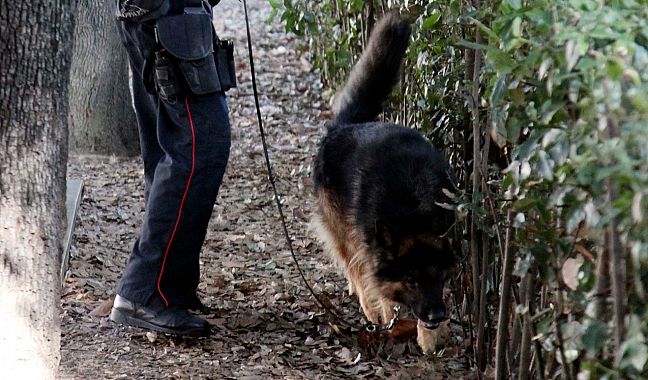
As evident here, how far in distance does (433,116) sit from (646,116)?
2.92 meters

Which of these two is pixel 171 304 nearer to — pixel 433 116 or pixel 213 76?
pixel 213 76

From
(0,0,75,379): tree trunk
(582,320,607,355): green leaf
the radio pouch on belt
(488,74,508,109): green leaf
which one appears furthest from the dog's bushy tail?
(582,320,607,355): green leaf

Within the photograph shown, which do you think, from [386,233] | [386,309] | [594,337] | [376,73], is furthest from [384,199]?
[594,337]

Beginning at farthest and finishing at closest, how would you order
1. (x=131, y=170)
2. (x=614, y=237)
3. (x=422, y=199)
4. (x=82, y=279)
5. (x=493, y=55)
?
(x=131, y=170), (x=82, y=279), (x=422, y=199), (x=493, y=55), (x=614, y=237)

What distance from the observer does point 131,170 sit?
24.4 ft

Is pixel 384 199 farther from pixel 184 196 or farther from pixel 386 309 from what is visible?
pixel 184 196

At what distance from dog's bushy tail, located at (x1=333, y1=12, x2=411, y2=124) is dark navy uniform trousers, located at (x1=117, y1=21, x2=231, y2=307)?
3.12 ft

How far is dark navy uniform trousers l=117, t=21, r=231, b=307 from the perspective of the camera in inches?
171

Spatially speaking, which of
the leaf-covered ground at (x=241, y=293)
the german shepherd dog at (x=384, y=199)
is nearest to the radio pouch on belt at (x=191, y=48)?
the german shepherd dog at (x=384, y=199)

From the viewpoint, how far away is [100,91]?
762 cm

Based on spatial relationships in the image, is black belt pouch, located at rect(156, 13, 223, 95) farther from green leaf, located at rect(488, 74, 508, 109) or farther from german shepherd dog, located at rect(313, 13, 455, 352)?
green leaf, located at rect(488, 74, 508, 109)

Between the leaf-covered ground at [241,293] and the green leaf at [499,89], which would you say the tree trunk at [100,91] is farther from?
the green leaf at [499,89]

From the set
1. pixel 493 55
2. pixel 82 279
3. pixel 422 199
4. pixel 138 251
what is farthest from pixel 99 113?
pixel 493 55

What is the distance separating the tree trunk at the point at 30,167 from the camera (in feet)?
9.86
